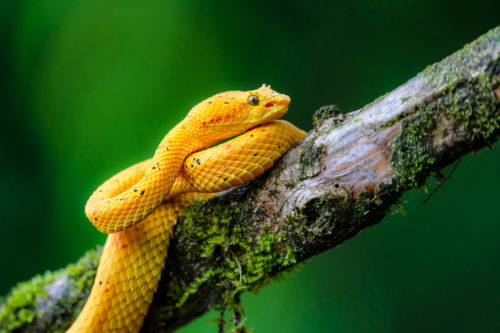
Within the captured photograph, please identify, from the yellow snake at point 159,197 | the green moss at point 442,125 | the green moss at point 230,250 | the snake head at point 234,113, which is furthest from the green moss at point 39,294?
the green moss at point 442,125

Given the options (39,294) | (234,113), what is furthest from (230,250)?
(39,294)

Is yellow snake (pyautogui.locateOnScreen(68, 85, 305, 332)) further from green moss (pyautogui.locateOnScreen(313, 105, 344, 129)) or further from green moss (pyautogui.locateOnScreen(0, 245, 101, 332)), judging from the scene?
green moss (pyautogui.locateOnScreen(0, 245, 101, 332))

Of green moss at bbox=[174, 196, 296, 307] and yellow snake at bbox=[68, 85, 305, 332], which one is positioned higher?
yellow snake at bbox=[68, 85, 305, 332]

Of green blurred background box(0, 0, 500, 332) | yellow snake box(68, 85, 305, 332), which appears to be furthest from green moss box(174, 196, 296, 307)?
green blurred background box(0, 0, 500, 332)

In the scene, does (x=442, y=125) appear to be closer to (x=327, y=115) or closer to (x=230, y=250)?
(x=327, y=115)

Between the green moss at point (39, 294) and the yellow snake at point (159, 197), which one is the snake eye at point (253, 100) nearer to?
the yellow snake at point (159, 197)

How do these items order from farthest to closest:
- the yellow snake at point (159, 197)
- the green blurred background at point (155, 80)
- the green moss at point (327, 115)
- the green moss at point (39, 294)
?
1. the green blurred background at point (155, 80)
2. the green moss at point (39, 294)
3. the yellow snake at point (159, 197)
4. the green moss at point (327, 115)
